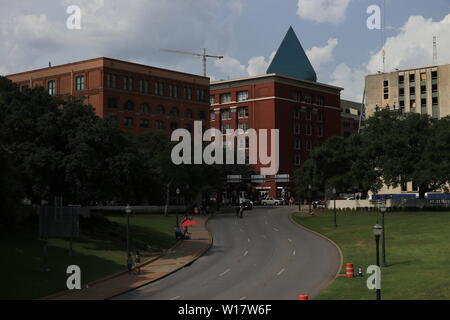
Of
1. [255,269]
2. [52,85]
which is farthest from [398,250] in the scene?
[52,85]

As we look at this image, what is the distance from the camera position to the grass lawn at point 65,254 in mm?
36812

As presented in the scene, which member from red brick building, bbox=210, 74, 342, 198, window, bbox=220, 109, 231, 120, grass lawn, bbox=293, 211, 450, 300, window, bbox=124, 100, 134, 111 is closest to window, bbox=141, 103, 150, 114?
window, bbox=124, 100, 134, 111

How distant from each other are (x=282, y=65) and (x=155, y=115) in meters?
47.3

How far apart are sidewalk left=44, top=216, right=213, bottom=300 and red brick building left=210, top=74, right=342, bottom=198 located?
73895 mm

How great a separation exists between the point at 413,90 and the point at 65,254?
117482 millimetres

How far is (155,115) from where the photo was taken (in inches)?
4771

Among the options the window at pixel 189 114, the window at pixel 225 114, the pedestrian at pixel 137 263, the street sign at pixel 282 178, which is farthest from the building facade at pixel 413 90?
the pedestrian at pixel 137 263

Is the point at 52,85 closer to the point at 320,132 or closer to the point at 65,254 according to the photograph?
the point at 320,132

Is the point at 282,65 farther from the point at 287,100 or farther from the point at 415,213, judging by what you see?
the point at 415,213

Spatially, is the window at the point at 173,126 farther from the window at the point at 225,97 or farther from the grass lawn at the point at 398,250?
the grass lawn at the point at 398,250

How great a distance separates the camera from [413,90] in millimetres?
147250

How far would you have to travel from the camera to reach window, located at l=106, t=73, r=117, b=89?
112 meters

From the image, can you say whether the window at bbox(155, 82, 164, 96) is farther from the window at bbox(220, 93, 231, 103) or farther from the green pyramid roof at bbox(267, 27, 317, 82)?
the green pyramid roof at bbox(267, 27, 317, 82)
